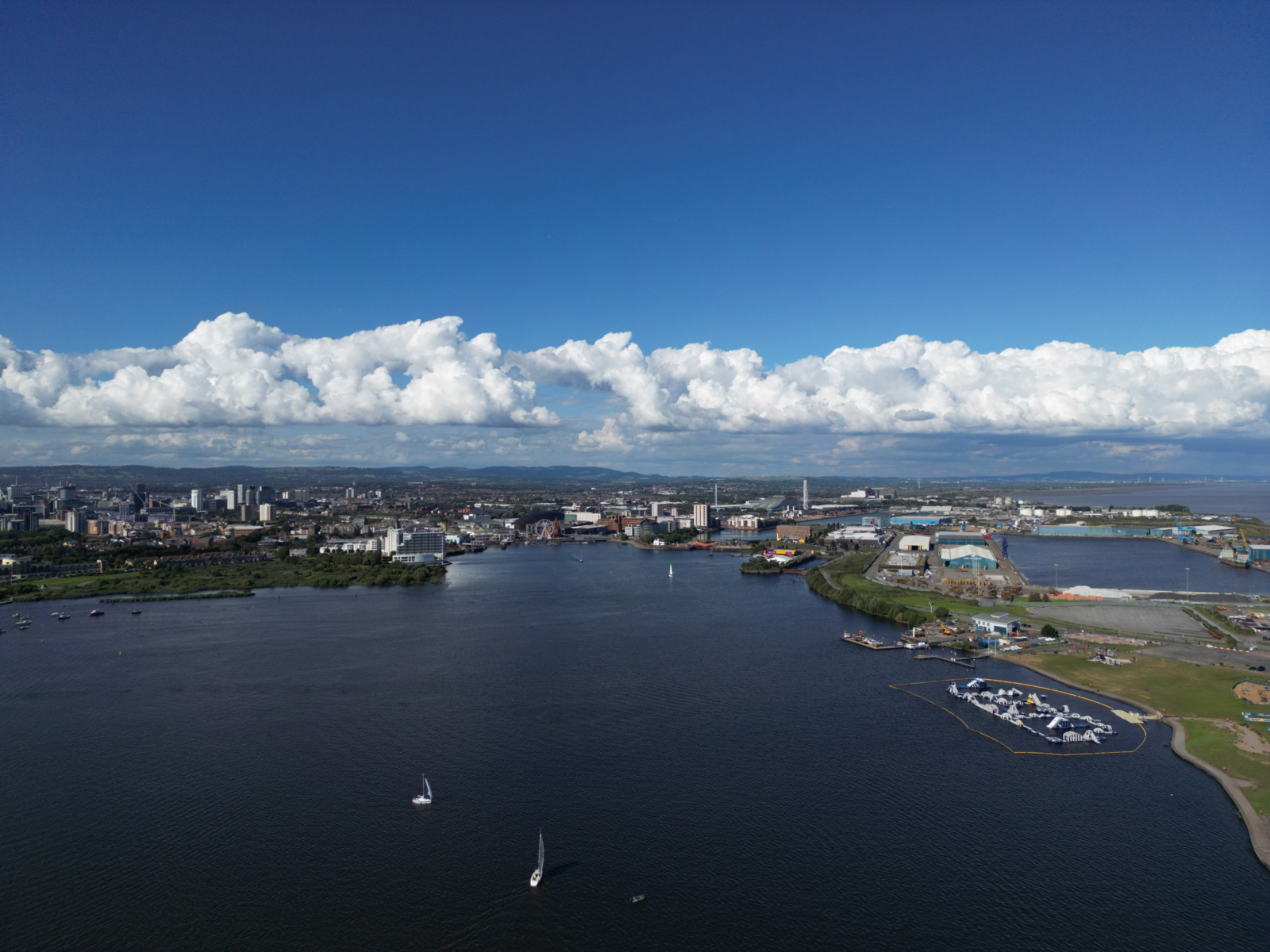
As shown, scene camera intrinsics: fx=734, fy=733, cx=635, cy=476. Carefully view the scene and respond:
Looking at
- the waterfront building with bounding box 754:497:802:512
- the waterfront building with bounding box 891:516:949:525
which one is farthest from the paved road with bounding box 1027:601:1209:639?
the waterfront building with bounding box 754:497:802:512

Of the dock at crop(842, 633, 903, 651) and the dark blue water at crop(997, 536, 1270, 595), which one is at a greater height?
the dock at crop(842, 633, 903, 651)

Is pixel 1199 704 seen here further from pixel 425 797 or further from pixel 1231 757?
pixel 425 797

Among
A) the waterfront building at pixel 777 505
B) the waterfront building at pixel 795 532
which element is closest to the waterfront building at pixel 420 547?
the waterfront building at pixel 795 532

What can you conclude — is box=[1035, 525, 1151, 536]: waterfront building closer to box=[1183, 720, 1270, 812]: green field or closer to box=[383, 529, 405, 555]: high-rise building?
box=[383, 529, 405, 555]: high-rise building

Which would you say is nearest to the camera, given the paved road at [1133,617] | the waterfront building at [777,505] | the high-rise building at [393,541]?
the paved road at [1133,617]

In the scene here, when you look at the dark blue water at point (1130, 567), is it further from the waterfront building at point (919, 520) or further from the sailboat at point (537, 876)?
the sailboat at point (537, 876)
